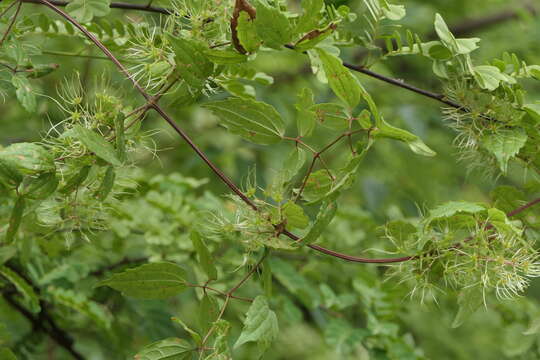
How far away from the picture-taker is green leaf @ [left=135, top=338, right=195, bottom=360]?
788 millimetres

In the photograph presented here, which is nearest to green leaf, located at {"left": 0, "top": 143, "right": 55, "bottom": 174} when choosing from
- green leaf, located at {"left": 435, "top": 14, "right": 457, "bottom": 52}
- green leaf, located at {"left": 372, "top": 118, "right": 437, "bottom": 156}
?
green leaf, located at {"left": 372, "top": 118, "right": 437, "bottom": 156}

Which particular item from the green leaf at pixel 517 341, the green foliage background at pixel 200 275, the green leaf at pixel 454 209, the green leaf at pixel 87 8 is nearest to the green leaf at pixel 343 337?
the green foliage background at pixel 200 275

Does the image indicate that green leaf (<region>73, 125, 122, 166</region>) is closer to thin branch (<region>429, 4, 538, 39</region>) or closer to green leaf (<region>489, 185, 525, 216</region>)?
green leaf (<region>489, 185, 525, 216</region>)

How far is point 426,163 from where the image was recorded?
A: 2.37 meters

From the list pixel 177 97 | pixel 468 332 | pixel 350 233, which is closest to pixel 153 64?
pixel 177 97

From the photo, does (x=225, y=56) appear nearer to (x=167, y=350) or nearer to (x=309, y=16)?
(x=309, y=16)

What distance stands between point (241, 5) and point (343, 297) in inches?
29.5

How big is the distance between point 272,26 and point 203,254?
306 millimetres

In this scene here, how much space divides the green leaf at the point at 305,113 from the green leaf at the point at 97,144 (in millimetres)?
233

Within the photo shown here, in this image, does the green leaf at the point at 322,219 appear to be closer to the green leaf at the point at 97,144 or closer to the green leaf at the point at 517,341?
the green leaf at the point at 97,144

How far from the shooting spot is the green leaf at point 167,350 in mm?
788

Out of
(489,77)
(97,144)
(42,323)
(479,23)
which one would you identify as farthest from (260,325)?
(479,23)

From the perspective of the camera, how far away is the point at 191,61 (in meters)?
0.79

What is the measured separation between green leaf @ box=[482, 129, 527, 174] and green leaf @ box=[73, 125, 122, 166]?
1.51 feet
